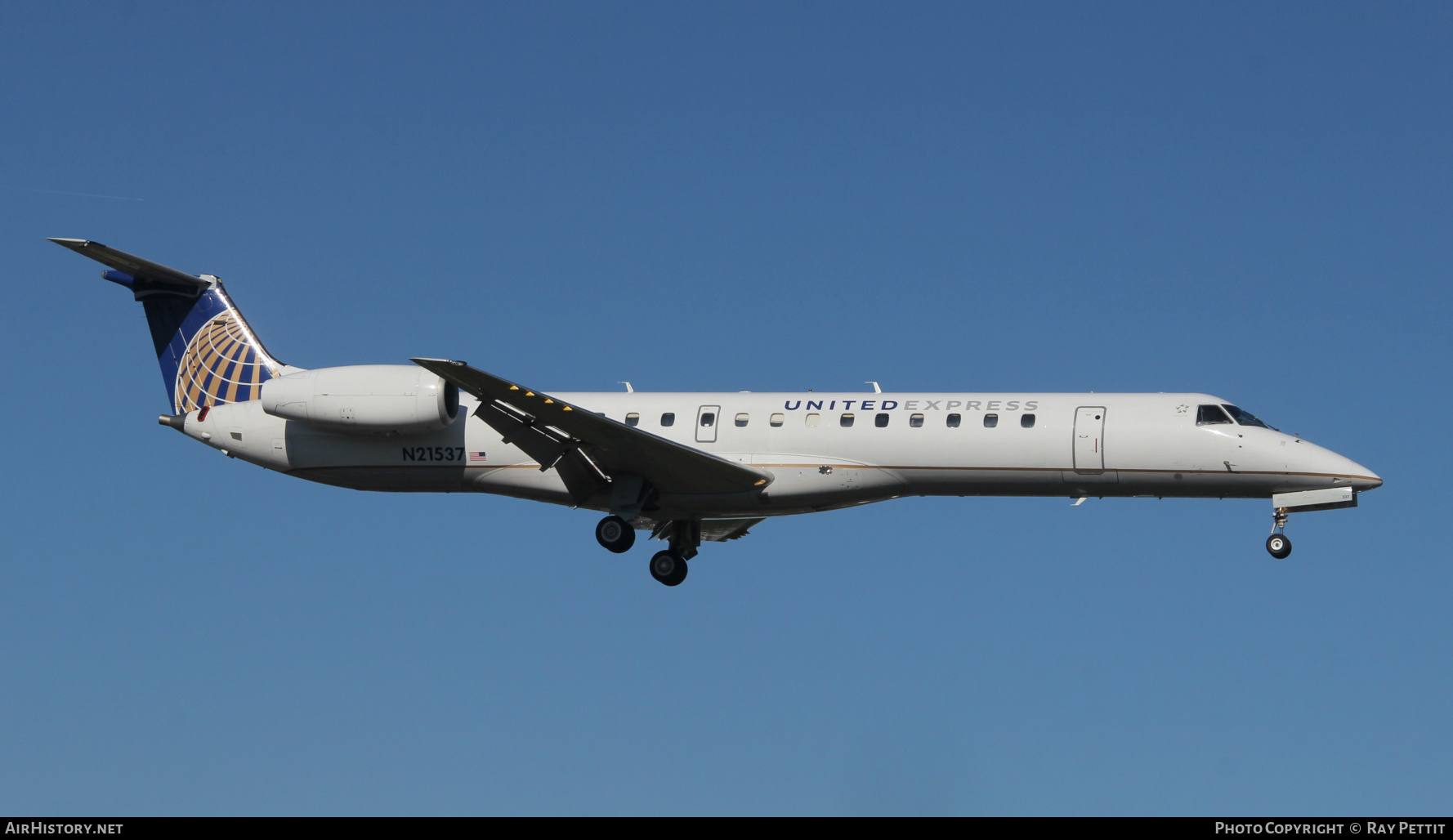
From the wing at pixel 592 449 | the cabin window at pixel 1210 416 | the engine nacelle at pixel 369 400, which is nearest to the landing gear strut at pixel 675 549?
the wing at pixel 592 449

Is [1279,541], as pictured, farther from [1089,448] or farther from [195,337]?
[195,337]

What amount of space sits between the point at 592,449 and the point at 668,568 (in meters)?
3.08

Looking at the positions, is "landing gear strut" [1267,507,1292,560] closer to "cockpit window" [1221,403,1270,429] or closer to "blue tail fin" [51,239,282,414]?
"cockpit window" [1221,403,1270,429]

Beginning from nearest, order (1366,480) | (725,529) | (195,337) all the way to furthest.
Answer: (1366,480) < (725,529) < (195,337)

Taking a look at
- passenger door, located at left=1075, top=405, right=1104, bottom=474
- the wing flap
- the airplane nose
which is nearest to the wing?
the wing flap

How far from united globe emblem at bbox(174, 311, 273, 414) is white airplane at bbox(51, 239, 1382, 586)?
0.07 meters

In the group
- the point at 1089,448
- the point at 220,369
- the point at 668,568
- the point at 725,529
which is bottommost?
the point at 668,568

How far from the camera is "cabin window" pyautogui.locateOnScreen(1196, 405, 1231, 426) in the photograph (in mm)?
26656

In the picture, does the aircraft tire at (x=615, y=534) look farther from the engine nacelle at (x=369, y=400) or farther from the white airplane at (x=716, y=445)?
the engine nacelle at (x=369, y=400)

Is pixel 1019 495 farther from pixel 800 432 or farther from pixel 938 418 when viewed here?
pixel 800 432

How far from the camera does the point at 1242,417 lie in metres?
26.9

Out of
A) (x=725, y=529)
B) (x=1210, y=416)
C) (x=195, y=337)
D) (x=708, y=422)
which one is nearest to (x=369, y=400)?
(x=195, y=337)

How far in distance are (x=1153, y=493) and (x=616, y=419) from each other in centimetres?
921
